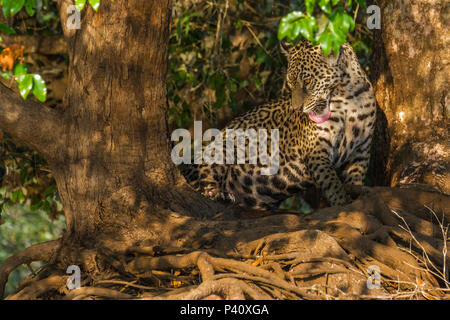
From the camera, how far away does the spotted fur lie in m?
6.80

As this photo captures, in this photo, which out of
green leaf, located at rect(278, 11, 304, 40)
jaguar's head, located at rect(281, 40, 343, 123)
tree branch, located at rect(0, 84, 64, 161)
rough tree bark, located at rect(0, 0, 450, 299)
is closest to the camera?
green leaf, located at rect(278, 11, 304, 40)

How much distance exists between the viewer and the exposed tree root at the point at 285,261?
454 cm

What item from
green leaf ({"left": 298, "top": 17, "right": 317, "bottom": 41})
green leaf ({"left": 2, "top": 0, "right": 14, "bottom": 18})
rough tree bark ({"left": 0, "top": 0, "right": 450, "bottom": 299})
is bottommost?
rough tree bark ({"left": 0, "top": 0, "right": 450, "bottom": 299})

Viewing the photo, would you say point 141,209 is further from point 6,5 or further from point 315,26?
point 315,26

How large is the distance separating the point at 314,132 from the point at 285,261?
91.9 inches

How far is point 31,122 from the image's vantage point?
18.1ft

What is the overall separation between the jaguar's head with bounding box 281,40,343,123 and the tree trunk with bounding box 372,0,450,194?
0.60 m
